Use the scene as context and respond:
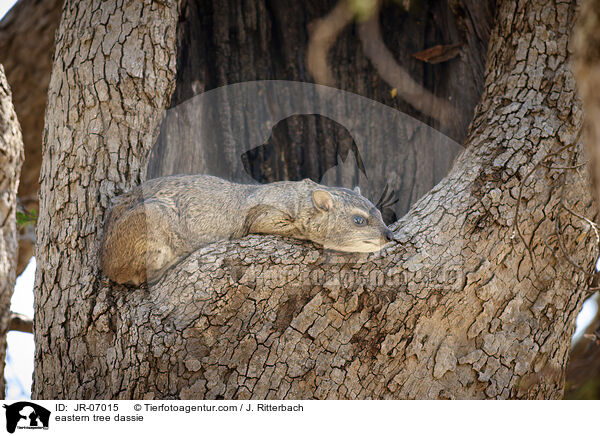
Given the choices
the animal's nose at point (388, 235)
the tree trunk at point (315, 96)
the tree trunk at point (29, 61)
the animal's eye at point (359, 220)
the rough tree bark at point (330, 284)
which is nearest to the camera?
the rough tree bark at point (330, 284)

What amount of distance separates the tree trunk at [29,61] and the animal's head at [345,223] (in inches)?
162

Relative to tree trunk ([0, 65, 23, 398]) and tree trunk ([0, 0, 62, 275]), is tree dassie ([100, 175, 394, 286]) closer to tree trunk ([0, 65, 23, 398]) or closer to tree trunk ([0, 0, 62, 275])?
tree trunk ([0, 65, 23, 398])

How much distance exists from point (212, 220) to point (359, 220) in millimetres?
1107

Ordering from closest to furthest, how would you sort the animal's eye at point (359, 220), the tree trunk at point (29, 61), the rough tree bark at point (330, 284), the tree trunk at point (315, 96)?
the rough tree bark at point (330, 284), the animal's eye at point (359, 220), the tree trunk at point (315, 96), the tree trunk at point (29, 61)

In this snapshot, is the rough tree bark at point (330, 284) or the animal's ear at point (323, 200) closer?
the rough tree bark at point (330, 284)

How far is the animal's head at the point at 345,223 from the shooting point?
162 inches

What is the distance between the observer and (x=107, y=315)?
3979mm

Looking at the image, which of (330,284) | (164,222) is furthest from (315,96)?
(330,284)

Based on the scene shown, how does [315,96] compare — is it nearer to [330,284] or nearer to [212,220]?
[212,220]

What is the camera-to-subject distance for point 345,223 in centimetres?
434

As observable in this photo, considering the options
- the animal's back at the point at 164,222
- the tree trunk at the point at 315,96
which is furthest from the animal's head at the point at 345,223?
the tree trunk at the point at 315,96

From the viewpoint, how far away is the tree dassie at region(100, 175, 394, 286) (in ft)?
13.5

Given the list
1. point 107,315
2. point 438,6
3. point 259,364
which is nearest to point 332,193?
point 259,364

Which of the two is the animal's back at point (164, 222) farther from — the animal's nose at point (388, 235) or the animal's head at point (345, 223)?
the animal's nose at point (388, 235)
